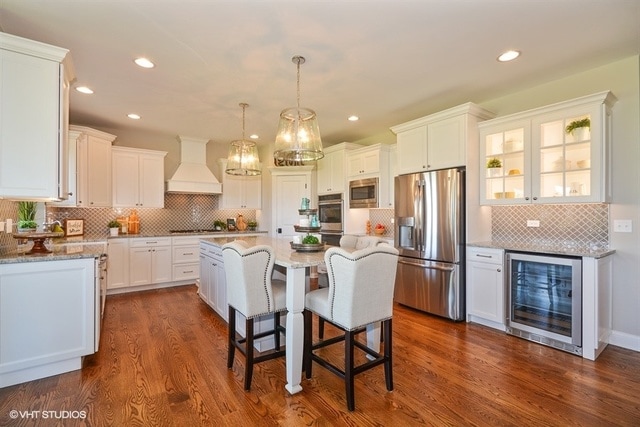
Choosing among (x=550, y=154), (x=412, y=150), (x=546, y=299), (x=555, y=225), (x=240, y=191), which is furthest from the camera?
(x=240, y=191)

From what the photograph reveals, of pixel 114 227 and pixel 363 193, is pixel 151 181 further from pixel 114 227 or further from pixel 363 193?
pixel 363 193

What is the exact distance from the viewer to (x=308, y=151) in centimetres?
275

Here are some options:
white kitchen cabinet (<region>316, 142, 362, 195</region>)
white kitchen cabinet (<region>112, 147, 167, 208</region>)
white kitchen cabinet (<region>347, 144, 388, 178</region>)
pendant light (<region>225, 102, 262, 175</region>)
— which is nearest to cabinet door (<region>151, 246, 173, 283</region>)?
white kitchen cabinet (<region>112, 147, 167, 208</region>)

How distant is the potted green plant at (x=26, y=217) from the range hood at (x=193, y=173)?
8.23 ft

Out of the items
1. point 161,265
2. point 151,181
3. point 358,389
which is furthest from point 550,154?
point 151,181

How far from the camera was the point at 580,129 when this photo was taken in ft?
9.68

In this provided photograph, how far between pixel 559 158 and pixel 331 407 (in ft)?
10.5

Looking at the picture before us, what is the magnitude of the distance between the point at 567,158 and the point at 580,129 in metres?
0.29

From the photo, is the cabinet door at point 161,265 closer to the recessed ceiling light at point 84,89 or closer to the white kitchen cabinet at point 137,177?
the white kitchen cabinet at point 137,177

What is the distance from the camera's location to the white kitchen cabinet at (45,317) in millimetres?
2215

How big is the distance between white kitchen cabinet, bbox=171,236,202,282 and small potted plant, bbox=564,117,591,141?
17.6ft

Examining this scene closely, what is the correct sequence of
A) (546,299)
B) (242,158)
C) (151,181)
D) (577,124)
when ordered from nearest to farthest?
(577,124) < (546,299) < (242,158) < (151,181)

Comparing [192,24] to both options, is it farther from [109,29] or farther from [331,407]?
[331,407]

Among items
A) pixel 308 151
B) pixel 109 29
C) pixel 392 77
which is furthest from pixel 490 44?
pixel 109 29
